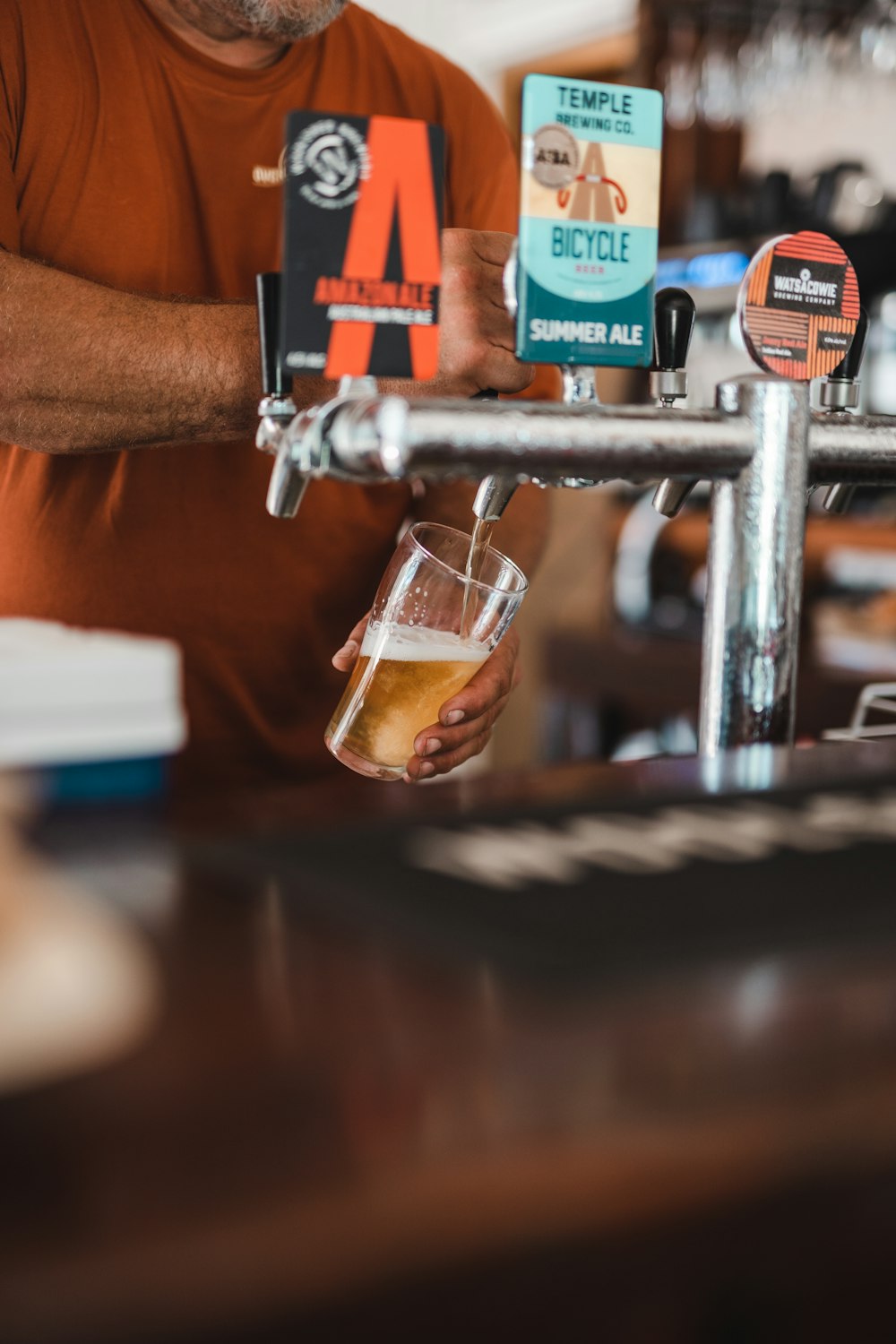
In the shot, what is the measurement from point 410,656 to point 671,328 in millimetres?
299

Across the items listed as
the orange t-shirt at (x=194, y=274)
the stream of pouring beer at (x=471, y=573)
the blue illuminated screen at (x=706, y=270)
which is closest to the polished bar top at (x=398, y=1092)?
the stream of pouring beer at (x=471, y=573)

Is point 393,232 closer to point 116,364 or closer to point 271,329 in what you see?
point 271,329

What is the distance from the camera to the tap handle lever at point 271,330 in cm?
79

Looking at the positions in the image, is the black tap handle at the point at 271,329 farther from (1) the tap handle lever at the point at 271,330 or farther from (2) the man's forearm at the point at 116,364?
(2) the man's forearm at the point at 116,364

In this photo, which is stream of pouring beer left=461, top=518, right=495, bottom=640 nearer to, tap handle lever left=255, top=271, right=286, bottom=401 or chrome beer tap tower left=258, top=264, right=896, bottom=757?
chrome beer tap tower left=258, top=264, right=896, bottom=757

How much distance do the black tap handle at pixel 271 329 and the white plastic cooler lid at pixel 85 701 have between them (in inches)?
8.6

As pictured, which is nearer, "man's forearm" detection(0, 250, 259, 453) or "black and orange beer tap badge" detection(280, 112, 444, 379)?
"black and orange beer tap badge" detection(280, 112, 444, 379)

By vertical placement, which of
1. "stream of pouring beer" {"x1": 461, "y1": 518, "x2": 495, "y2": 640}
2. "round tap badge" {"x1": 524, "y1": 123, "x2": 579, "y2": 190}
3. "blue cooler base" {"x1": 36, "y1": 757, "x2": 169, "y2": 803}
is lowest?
"blue cooler base" {"x1": 36, "y1": 757, "x2": 169, "y2": 803}

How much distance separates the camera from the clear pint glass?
1.02 meters

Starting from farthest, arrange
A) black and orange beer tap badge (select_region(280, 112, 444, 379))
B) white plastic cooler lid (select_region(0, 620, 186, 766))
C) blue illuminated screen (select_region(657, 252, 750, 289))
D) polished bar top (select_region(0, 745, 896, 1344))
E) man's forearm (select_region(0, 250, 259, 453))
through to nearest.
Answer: blue illuminated screen (select_region(657, 252, 750, 289)) → man's forearm (select_region(0, 250, 259, 453)) → black and orange beer tap badge (select_region(280, 112, 444, 379)) → white plastic cooler lid (select_region(0, 620, 186, 766)) → polished bar top (select_region(0, 745, 896, 1344))

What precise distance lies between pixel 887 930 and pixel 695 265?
413 cm

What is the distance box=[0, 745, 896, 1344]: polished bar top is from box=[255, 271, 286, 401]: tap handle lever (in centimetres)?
32

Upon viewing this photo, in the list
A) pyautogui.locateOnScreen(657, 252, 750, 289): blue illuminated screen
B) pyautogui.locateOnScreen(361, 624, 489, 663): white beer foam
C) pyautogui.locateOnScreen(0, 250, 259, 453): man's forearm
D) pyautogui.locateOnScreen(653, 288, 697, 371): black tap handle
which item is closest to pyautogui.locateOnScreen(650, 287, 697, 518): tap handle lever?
pyautogui.locateOnScreen(653, 288, 697, 371): black tap handle

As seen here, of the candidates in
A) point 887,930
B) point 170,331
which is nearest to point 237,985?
point 887,930
